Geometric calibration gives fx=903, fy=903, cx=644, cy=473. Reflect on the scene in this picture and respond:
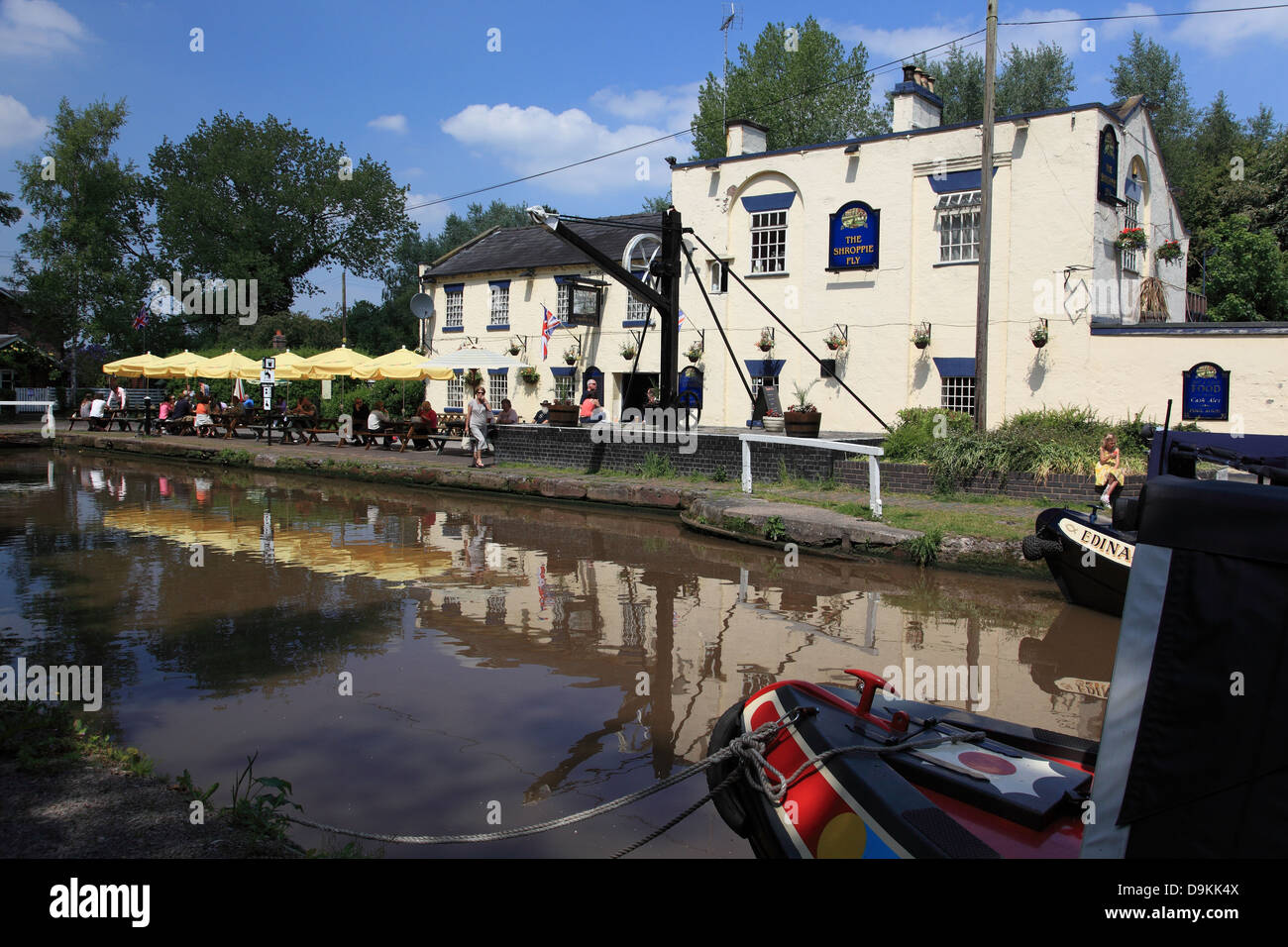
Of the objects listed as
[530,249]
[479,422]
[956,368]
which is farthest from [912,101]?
[530,249]

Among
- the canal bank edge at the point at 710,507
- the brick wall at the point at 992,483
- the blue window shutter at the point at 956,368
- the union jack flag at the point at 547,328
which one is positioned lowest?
the canal bank edge at the point at 710,507

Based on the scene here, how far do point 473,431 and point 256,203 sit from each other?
119ft

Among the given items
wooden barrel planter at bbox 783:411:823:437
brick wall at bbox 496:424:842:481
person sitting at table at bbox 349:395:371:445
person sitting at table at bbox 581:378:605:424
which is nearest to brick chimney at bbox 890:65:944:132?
wooden barrel planter at bbox 783:411:823:437

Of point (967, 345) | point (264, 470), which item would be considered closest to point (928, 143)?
point (967, 345)

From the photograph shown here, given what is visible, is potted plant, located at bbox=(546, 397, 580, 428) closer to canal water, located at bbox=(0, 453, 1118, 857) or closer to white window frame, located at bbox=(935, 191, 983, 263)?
canal water, located at bbox=(0, 453, 1118, 857)

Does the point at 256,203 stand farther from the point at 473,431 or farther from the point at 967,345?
the point at 967,345

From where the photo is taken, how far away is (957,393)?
63.6ft

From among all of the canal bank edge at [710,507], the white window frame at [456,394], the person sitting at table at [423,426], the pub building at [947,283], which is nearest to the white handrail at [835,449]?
the canal bank edge at [710,507]

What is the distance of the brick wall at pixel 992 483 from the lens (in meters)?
13.4

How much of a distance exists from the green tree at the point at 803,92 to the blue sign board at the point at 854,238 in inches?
916

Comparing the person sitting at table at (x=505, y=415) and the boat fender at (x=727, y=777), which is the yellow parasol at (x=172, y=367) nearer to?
the person sitting at table at (x=505, y=415)

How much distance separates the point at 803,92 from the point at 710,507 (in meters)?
34.3
